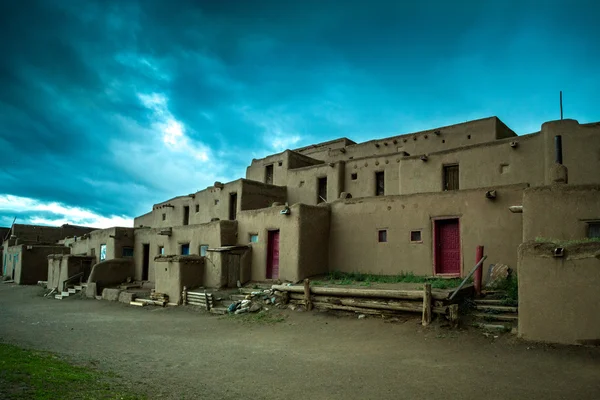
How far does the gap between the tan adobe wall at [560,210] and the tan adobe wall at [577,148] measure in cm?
610

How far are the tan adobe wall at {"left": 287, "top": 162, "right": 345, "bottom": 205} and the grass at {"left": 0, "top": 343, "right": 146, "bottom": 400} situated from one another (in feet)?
64.1

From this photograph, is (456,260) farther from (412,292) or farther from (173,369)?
(173,369)

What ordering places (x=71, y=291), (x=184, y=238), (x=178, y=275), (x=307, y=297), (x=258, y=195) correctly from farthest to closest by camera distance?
(x=258, y=195) → (x=71, y=291) → (x=184, y=238) → (x=178, y=275) → (x=307, y=297)

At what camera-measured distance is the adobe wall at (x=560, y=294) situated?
9.85m

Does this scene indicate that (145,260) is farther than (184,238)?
Yes

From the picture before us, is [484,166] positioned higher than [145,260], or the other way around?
[484,166]

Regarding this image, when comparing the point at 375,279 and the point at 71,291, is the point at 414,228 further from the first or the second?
the point at 71,291

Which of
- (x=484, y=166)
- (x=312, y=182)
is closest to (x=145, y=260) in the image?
(x=312, y=182)

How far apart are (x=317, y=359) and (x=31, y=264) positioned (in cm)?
3421

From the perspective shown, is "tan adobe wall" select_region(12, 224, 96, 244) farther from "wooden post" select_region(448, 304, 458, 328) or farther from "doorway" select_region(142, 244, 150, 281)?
"wooden post" select_region(448, 304, 458, 328)

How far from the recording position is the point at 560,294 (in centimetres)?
1020

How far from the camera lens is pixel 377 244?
19.0m

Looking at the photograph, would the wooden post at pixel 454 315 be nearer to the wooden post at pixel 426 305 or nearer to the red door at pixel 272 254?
the wooden post at pixel 426 305

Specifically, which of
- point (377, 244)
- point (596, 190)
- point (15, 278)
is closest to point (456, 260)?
point (377, 244)
